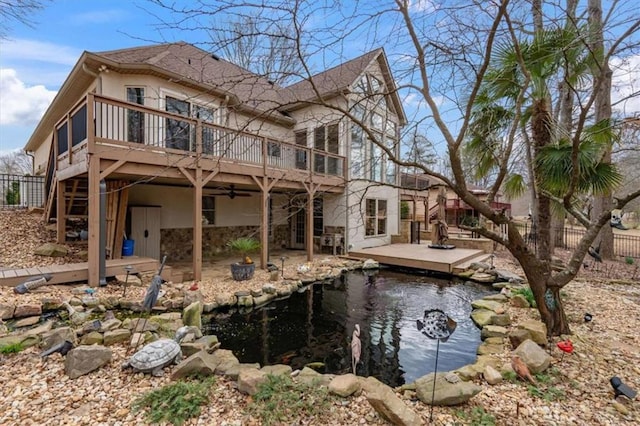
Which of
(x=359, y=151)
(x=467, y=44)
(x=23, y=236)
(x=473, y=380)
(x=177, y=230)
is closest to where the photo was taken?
(x=473, y=380)

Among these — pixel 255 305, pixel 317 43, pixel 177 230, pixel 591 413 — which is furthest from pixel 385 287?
pixel 177 230

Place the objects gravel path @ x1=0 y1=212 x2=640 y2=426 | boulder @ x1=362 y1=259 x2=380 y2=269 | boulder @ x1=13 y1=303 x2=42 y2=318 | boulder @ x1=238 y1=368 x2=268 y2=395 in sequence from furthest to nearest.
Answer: boulder @ x1=362 y1=259 x2=380 y2=269 < boulder @ x1=13 y1=303 x2=42 y2=318 < boulder @ x1=238 y1=368 x2=268 y2=395 < gravel path @ x1=0 y1=212 x2=640 y2=426

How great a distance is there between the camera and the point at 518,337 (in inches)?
162

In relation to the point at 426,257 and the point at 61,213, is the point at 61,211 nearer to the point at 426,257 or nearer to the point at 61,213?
the point at 61,213

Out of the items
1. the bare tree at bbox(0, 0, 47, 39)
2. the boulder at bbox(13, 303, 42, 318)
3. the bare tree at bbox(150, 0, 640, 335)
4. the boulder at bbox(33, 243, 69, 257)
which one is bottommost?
the boulder at bbox(13, 303, 42, 318)

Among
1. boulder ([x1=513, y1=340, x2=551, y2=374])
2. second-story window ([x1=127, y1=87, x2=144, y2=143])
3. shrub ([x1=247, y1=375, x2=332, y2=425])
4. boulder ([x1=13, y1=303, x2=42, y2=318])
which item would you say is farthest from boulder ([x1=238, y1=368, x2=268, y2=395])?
second-story window ([x1=127, y1=87, x2=144, y2=143])

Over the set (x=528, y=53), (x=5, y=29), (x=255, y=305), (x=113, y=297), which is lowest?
(x=255, y=305)

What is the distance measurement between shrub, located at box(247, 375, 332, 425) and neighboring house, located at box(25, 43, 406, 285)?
1.88 m

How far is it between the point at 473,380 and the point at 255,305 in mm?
4308

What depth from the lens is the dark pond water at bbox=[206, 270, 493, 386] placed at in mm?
4230

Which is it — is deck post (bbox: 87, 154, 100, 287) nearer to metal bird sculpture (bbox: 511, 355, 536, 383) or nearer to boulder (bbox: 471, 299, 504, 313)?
metal bird sculpture (bbox: 511, 355, 536, 383)

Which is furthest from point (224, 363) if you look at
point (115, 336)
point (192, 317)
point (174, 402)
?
point (192, 317)

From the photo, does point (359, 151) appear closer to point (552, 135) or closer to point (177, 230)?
point (177, 230)

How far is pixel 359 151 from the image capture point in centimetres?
1300
